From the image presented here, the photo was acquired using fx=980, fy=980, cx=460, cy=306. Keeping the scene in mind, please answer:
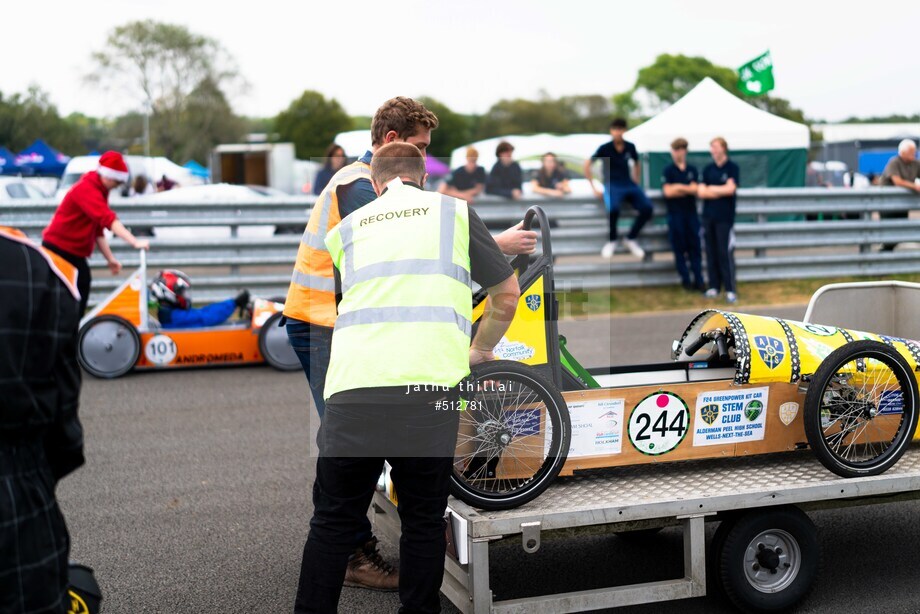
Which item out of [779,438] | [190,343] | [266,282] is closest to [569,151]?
[266,282]

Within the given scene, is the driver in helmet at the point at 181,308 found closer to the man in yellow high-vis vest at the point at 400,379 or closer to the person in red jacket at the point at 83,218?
the person in red jacket at the point at 83,218

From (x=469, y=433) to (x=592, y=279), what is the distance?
872cm

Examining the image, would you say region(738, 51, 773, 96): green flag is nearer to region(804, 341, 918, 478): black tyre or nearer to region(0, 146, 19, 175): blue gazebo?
region(804, 341, 918, 478): black tyre

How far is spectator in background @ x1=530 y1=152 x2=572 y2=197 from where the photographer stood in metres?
13.2

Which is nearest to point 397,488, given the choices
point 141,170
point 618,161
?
point 618,161

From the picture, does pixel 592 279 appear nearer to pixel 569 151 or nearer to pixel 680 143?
pixel 680 143

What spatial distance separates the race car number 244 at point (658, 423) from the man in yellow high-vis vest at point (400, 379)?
1.04m

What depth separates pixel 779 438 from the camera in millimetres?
4414

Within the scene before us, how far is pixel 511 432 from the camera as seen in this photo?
13.2 ft

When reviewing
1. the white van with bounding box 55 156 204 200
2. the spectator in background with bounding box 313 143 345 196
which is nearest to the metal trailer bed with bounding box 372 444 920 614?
the spectator in background with bounding box 313 143 345 196

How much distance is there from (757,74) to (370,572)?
13.8 m

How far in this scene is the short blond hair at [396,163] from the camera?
361 centimetres

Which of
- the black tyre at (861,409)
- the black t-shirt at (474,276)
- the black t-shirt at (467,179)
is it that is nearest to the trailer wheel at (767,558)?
the black tyre at (861,409)

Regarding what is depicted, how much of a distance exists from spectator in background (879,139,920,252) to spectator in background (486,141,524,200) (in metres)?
5.27
